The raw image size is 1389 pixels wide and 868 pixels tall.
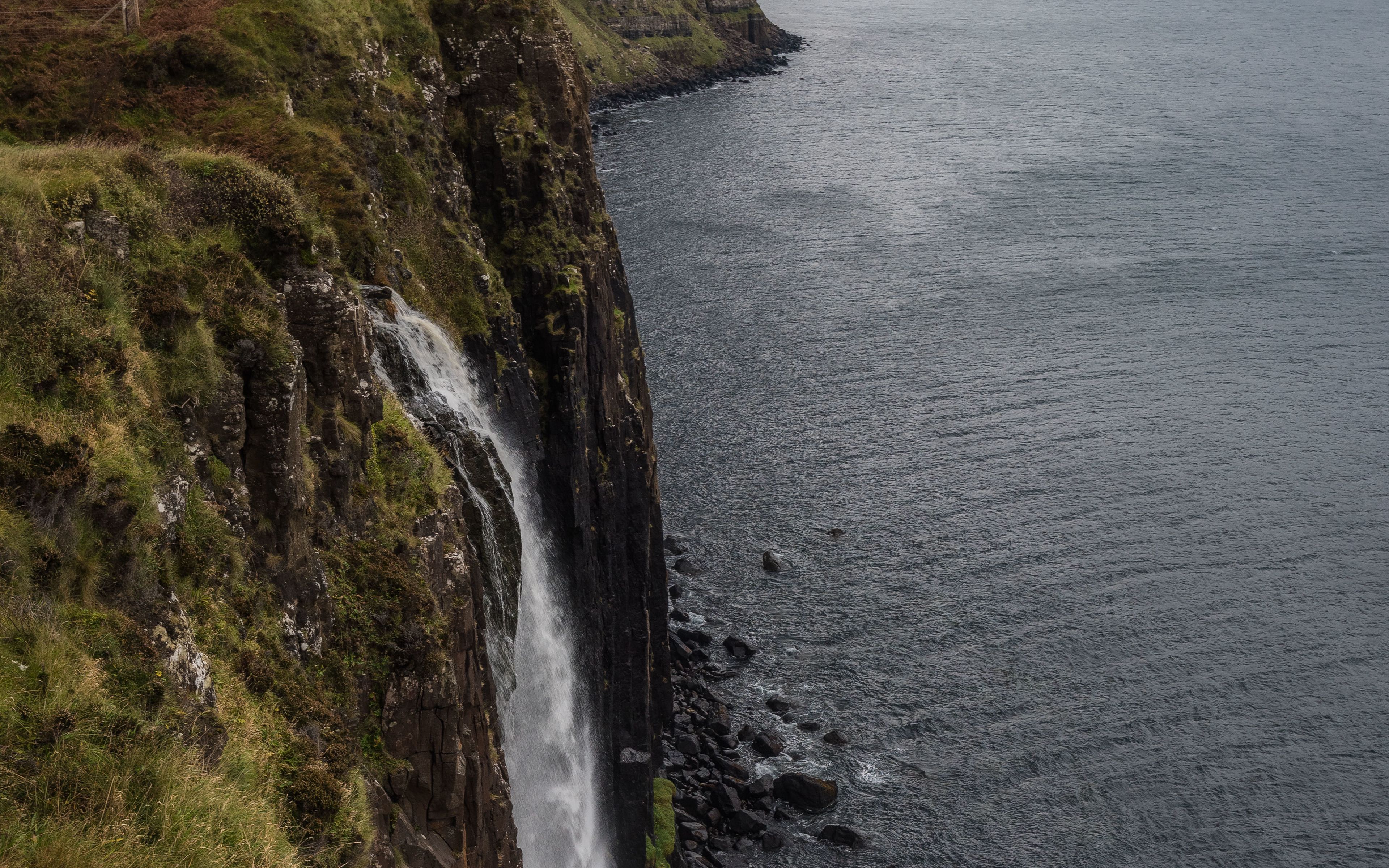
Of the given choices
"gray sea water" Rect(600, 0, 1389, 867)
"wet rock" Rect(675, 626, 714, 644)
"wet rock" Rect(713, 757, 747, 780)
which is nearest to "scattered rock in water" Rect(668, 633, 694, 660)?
"wet rock" Rect(675, 626, 714, 644)

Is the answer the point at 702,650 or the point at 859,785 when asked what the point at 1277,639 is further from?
the point at 702,650

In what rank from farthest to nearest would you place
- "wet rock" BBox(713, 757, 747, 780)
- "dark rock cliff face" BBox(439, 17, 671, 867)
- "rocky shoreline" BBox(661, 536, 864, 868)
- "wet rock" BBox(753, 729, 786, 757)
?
"wet rock" BBox(753, 729, 786, 757) < "wet rock" BBox(713, 757, 747, 780) < "rocky shoreline" BBox(661, 536, 864, 868) < "dark rock cliff face" BBox(439, 17, 671, 867)

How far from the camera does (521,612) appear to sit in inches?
1282

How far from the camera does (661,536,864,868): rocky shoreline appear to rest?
47.0 m

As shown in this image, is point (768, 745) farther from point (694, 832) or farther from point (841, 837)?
point (694, 832)

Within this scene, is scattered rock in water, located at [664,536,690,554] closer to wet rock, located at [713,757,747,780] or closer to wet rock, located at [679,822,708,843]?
wet rock, located at [713,757,747,780]

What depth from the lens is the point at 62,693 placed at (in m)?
12.2

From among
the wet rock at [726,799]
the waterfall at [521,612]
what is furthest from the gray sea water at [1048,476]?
the waterfall at [521,612]

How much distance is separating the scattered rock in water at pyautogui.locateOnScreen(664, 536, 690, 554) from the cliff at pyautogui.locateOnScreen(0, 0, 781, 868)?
91.9ft

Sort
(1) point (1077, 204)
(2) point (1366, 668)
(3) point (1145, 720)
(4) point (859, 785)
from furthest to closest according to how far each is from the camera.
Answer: (1) point (1077, 204)
(2) point (1366, 668)
(3) point (1145, 720)
(4) point (859, 785)

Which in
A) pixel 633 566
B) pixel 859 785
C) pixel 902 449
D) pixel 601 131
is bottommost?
pixel 859 785

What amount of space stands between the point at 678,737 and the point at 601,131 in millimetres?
122756

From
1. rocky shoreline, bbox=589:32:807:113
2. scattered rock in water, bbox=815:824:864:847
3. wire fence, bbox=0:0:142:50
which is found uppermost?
rocky shoreline, bbox=589:32:807:113

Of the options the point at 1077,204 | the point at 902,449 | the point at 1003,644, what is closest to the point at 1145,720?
the point at 1003,644
